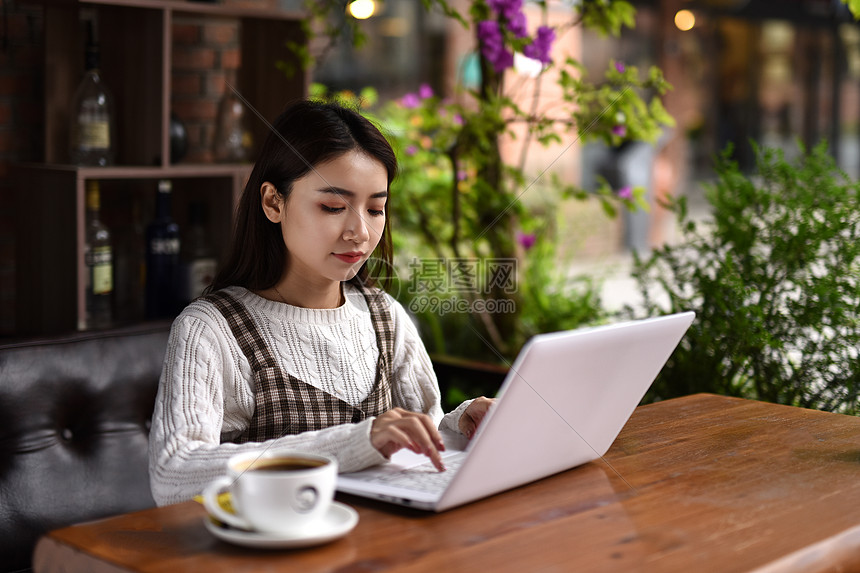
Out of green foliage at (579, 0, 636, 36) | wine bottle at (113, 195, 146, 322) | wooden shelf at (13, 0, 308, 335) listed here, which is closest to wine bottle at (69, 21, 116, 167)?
wooden shelf at (13, 0, 308, 335)

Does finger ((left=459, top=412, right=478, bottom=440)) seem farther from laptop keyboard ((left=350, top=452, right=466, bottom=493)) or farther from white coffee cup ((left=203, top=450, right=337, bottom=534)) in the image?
white coffee cup ((left=203, top=450, right=337, bottom=534))

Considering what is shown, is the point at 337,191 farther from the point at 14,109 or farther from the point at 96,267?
the point at 14,109

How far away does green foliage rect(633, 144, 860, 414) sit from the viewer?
201cm

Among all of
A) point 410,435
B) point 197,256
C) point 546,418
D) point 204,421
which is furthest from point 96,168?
point 546,418

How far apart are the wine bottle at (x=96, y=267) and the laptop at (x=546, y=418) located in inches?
48.8

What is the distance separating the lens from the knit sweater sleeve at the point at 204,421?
45.0 inches

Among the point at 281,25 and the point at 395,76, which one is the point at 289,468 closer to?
the point at 281,25

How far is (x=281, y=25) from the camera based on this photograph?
2.58m

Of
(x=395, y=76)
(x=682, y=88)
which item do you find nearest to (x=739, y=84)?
(x=682, y=88)

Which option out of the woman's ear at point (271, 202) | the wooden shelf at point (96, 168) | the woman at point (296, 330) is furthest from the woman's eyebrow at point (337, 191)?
the wooden shelf at point (96, 168)

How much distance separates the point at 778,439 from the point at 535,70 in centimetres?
192

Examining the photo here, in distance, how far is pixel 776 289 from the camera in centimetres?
214

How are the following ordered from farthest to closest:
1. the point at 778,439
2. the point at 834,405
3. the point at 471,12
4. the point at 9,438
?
1. the point at 471,12
2. the point at 834,405
3. the point at 9,438
4. the point at 778,439

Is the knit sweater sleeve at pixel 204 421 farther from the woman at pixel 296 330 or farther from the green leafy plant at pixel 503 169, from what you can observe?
the green leafy plant at pixel 503 169
